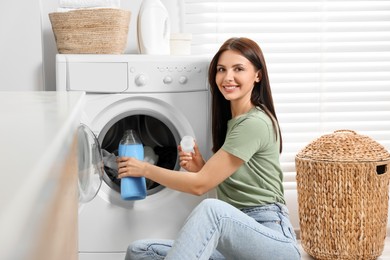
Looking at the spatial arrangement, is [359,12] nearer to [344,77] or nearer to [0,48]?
[344,77]

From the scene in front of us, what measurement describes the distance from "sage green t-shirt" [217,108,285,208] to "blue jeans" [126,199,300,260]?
17 centimetres

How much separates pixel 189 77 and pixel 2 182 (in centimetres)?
223

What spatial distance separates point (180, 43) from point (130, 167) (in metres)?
0.79

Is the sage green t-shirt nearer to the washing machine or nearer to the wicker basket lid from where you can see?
→ the washing machine

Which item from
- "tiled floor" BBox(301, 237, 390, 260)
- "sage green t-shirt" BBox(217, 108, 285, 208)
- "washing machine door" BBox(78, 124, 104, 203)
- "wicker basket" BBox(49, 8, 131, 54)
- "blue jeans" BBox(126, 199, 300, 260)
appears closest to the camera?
"washing machine door" BBox(78, 124, 104, 203)

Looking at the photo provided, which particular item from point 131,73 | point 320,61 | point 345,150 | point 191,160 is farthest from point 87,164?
point 320,61

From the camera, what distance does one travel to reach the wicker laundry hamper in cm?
255

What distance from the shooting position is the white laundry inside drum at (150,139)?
2.46 m

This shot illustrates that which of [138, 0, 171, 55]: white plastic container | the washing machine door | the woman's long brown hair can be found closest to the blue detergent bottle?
the woman's long brown hair

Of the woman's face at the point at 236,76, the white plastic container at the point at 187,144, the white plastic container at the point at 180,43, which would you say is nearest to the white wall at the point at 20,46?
the white plastic container at the point at 180,43

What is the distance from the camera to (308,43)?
3.14 meters

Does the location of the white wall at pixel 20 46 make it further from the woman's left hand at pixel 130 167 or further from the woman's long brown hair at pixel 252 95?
the woman's long brown hair at pixel 252 95

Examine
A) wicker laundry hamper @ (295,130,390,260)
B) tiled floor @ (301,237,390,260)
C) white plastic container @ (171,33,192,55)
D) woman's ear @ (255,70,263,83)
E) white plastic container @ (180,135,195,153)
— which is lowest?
tiled floor @ (301,237,390,260)

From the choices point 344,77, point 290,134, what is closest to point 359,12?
point 344,77
